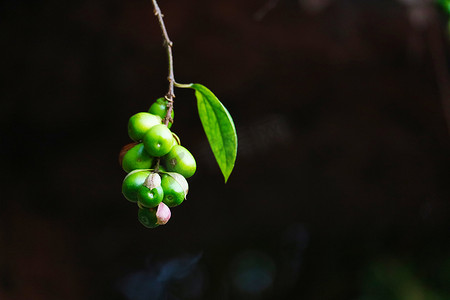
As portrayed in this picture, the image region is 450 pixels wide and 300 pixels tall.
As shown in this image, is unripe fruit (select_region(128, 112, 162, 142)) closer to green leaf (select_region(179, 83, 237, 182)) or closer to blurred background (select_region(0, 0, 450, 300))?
green leaf (select_region(179, 83, 237, 182))

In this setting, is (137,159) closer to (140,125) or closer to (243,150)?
(140,125)

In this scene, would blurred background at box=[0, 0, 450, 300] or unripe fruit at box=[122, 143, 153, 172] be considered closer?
unripe fruit at box=[122, 143, 153, 172]

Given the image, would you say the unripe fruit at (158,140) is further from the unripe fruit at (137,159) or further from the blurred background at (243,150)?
the blurred background at (243,150)

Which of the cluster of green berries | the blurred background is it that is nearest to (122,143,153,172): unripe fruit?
the cluster of green berries

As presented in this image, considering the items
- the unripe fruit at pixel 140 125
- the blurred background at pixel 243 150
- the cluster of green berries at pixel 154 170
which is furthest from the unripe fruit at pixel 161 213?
the blurred background at pixel 243 150

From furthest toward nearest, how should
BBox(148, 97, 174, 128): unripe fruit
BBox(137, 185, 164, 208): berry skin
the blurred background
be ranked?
the blurred background
BBox(148, 97, 174, 128): unripe fruit
BBox(137, 185, 164, 208): berry skin

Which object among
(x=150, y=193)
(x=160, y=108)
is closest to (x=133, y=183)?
(x=150, y=193)

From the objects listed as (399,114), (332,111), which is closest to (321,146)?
(332,111)
